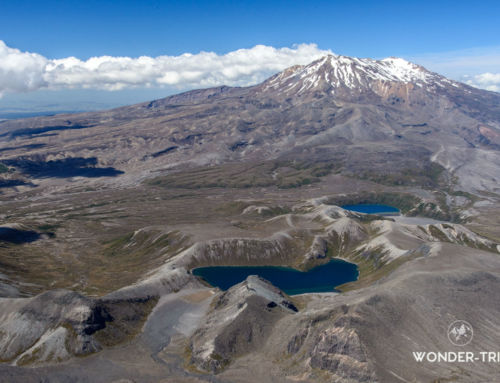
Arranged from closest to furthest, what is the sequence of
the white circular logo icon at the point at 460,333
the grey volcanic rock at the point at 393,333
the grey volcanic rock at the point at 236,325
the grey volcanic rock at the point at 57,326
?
the grey volcanic rock at the point at 393,333, the grey volcanic rock at the point at 57,326, the grey volcanic rock at the point at 236,325, the white circular logo icon at the point at 460,333

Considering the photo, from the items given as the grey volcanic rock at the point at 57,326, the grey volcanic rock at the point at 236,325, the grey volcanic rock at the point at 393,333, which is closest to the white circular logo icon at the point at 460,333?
the grey volcanic rock at the point at 393,333

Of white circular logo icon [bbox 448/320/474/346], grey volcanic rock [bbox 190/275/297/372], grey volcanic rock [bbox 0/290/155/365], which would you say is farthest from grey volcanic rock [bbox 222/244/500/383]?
grey volcanic rock [bbox 0/290/155/365]

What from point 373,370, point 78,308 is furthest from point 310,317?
point 78,308

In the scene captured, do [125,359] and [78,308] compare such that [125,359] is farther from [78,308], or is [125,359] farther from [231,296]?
[231,296]

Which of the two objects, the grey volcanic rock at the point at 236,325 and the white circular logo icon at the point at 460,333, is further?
the white circular logo icon at the point at 460,333

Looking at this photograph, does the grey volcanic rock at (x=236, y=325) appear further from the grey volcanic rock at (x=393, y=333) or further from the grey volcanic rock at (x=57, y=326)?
the grey volcanic rock at (x=57, y=326)

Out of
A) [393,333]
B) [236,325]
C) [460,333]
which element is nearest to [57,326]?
[236,325]
